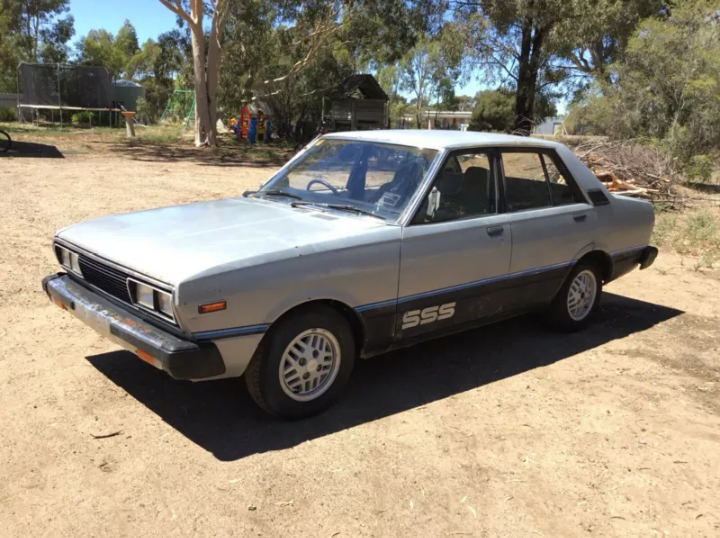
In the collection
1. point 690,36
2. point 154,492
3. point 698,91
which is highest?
point 690,36

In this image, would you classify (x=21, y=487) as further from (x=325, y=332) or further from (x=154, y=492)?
(x=325, y=332)

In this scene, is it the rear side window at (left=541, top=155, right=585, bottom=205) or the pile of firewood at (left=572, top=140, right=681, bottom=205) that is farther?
→ the pile of firewood at (left=572, top=140, right=681, bottom=205)

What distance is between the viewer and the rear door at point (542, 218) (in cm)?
482

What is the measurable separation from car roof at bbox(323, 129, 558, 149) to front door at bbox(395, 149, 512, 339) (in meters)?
0.09

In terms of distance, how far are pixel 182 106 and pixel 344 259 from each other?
35282 millimetres

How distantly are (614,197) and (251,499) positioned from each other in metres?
4.18

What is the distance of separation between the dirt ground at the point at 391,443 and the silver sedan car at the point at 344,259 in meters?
0.38

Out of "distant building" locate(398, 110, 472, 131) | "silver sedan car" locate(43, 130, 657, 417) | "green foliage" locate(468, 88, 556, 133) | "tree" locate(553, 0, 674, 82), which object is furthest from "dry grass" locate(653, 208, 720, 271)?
"distant building" locate(398, 110, 472, 131)

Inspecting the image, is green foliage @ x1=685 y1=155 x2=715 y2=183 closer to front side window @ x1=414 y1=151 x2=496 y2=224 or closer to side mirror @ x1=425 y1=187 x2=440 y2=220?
front side window @ x1=414 y1=151 x2=496 y2=224

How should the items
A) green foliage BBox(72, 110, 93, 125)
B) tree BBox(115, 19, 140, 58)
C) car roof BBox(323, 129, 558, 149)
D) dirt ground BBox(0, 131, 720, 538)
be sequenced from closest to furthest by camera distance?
dirt ground BBox(0, 131, 720, 538) → car roof BBox(323, 129, 558, 149) → green foliage BBox(72, 110, 93, 125) → tree BBox(115, 19, 140, 58)

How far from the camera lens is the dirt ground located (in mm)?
3008

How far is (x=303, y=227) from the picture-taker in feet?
13.0

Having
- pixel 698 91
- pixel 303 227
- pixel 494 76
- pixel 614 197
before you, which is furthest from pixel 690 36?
pixel 303 227

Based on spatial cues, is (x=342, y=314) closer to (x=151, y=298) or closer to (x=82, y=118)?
(x=151, y=298)
